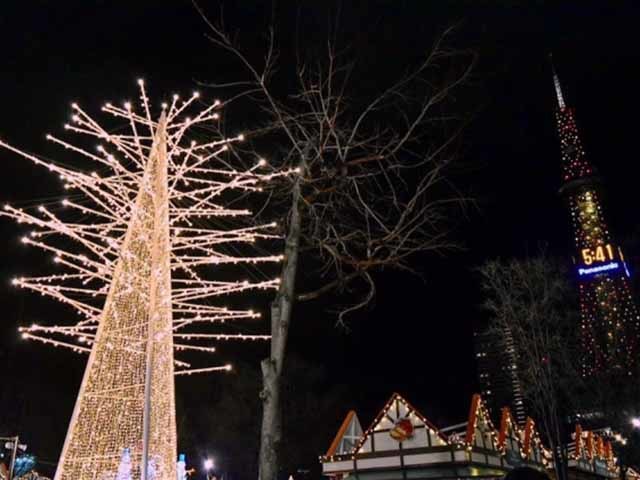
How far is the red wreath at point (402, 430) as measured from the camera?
54.7 feet

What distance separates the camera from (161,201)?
650 centimetres

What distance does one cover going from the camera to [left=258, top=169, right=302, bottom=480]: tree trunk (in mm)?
7469

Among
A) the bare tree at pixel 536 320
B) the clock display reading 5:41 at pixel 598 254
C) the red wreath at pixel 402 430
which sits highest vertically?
the clock display reading 5:41 at pixel 598 254

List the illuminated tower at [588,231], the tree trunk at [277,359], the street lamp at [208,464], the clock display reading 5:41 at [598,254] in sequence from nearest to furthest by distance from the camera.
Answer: the tree trunk at [277,359] < the street lamp at [208,464] < the illuminated tower at [588,231] < the clock display reading 5:41 at [598,254]

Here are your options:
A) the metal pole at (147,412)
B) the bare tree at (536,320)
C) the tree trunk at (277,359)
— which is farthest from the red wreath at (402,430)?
the metal pole at (147,412)

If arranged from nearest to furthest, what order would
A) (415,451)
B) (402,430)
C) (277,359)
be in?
(277,359)
(415,451)
(402,430)

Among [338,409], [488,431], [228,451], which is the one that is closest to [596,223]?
[338,409]

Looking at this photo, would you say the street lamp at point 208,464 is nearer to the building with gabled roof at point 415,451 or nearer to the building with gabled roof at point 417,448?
the building with gabled roof at point 417,448

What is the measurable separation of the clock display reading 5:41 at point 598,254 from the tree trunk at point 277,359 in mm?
91138

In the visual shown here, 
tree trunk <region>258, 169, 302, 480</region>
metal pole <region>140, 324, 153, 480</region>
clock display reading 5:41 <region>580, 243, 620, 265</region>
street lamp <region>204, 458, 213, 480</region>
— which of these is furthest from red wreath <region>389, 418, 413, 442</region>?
clock display reading 5:41 <region>580, 243, 620, 265</region>

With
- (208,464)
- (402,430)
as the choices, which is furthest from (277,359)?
(208,464)

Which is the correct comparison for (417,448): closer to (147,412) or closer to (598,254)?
(147,412)

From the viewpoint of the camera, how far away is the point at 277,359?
786cm

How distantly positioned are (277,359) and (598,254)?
93.2 metres
